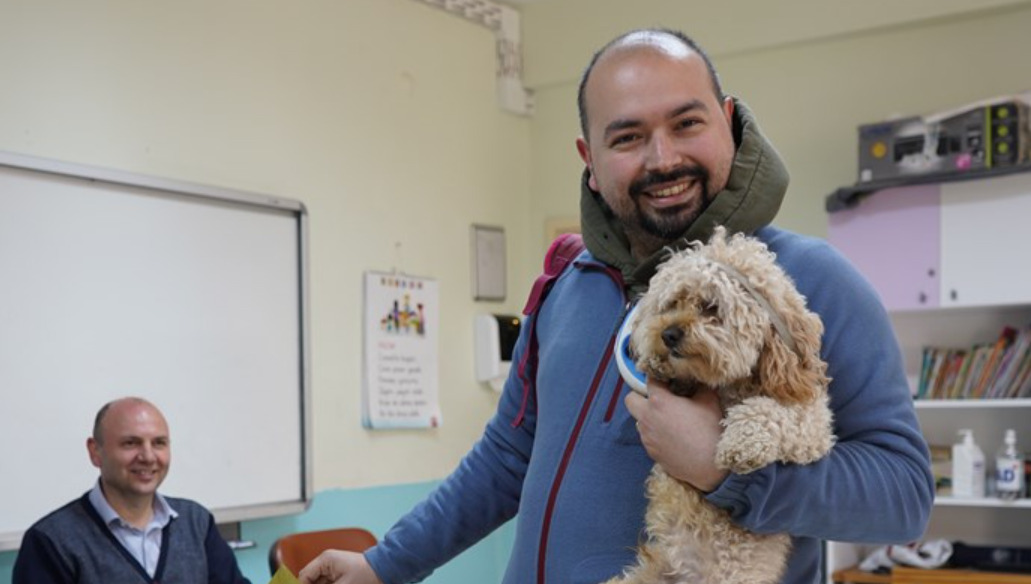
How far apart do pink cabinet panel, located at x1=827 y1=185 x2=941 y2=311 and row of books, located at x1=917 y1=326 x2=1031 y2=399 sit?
245 mm

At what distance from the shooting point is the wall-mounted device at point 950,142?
13.4ft

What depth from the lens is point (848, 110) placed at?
4805 millimetres

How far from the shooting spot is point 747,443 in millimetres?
1203

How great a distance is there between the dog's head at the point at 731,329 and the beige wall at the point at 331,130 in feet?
9.24

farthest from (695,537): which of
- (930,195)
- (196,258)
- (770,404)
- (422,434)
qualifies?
(422,434)

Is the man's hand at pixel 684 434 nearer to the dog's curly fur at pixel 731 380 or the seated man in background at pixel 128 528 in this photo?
the dog's curly fur at pixel 731 380

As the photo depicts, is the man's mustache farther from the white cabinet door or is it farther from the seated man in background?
the white cabinet door

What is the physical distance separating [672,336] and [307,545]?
2.75 metres

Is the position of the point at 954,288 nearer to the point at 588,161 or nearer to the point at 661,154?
the point at 588,161

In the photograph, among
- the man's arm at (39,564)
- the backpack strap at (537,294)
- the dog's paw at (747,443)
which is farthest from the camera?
the man's arm at (39,564)

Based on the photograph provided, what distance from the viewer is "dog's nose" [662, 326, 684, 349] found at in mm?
1270

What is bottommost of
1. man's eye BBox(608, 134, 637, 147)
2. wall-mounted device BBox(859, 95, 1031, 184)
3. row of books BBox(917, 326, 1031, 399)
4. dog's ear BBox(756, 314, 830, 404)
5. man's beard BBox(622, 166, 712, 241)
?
row of books BBox(917, 326, 1031, 399)

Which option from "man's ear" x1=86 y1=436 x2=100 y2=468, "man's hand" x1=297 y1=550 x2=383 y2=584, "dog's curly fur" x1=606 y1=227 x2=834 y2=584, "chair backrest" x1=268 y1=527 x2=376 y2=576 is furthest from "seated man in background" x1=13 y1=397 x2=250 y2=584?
"dog's curly fur" x1=606 y1=227 x2=834 y2=584

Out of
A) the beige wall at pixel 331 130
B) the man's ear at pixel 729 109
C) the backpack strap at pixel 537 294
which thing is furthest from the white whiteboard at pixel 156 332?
the man's ear at pixel 729 109
